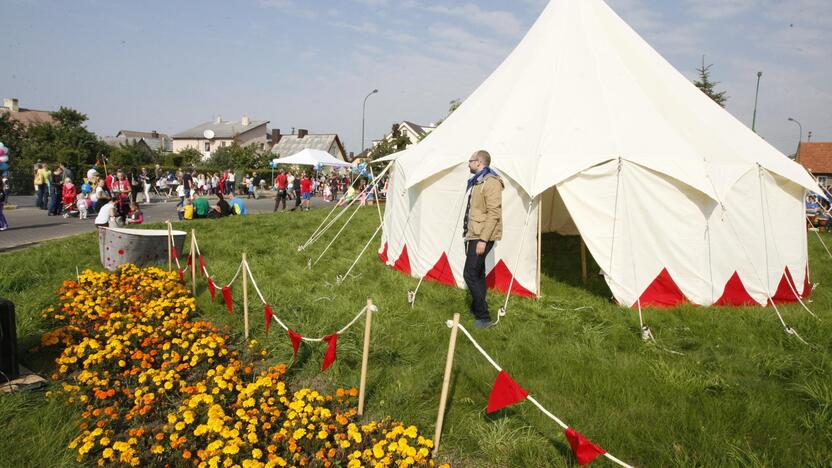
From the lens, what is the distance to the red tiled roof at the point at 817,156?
1827 inches

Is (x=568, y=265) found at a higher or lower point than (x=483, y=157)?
lower

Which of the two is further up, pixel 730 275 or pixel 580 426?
pixel 730 275

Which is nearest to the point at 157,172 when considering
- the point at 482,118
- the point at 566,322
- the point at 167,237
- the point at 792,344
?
the point at 167,237

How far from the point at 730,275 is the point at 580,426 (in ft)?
12.8

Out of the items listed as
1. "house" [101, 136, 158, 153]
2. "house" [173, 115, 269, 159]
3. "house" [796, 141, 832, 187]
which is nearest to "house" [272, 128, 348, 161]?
"house" [173, 115, 269, 159]

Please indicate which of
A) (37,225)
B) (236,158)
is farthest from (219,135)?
(37,225)

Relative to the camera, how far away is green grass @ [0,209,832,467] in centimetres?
298

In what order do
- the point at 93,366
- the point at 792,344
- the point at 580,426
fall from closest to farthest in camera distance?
the point at 580,426, the point at 93,366, the point at 792,344

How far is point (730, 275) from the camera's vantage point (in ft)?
19.2

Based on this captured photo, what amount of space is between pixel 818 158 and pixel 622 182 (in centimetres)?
5630

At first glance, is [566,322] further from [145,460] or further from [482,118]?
[145,460]

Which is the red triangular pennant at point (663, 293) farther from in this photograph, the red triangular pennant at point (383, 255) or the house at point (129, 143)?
the house at point (129, 143)

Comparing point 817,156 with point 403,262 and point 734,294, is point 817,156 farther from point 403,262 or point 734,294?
point 403,262

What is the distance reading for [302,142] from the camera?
63656 mm
